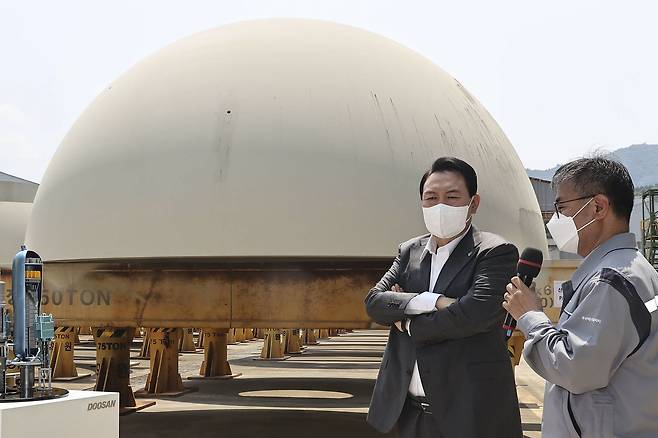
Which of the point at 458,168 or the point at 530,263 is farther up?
the point at 458,168

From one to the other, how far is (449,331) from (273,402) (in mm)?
11265

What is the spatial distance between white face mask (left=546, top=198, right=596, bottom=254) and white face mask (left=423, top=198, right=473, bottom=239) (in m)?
0.80

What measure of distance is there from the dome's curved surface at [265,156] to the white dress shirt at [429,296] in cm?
348

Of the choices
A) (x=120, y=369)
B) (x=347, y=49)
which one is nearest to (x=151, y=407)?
(x=120, y=369)

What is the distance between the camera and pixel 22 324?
5652mm

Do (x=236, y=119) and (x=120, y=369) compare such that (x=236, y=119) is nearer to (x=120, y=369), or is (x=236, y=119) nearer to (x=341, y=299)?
(x=341, y=299)

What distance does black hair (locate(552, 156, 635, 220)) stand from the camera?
3182mm

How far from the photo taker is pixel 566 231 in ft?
10.8

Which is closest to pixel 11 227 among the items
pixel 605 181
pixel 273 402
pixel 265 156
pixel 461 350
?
pixel 273 402

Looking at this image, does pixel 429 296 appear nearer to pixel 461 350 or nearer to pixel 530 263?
pixel 461 350

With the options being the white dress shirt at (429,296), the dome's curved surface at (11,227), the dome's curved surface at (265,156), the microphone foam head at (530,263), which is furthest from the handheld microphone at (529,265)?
the dome's curved surface at (11,227)

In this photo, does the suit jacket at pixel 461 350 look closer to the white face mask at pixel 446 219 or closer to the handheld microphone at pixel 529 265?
the white face mask at pixel 446 219

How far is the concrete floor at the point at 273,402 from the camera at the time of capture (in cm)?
1121

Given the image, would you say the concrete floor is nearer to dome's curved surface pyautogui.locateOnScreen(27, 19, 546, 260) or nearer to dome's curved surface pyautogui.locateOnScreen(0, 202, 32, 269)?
dome's curved surface pyautogui.locateOnScreen(27, 19, 546, 260)
